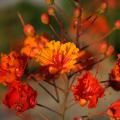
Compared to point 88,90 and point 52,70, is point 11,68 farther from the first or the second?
point 88,90

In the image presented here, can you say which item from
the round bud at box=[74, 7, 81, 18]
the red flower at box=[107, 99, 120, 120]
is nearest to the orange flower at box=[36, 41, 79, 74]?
the round bud at box=[74, 7, 81, 18]

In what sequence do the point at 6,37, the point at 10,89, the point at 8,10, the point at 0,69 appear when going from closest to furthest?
the point at 10,89, the point at 0,69, the point at 6,37, the point at 8,10

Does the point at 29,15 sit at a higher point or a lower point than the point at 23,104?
higher

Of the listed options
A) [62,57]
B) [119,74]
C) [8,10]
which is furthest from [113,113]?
[8,10]

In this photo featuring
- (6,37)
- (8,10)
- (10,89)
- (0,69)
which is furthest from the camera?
(8,10)

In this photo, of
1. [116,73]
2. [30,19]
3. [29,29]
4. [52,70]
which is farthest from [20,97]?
[30,19]

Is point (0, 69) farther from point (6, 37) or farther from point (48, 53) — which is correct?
point (6, 37)

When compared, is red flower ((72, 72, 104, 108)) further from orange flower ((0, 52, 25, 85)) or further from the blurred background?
the blurred background
